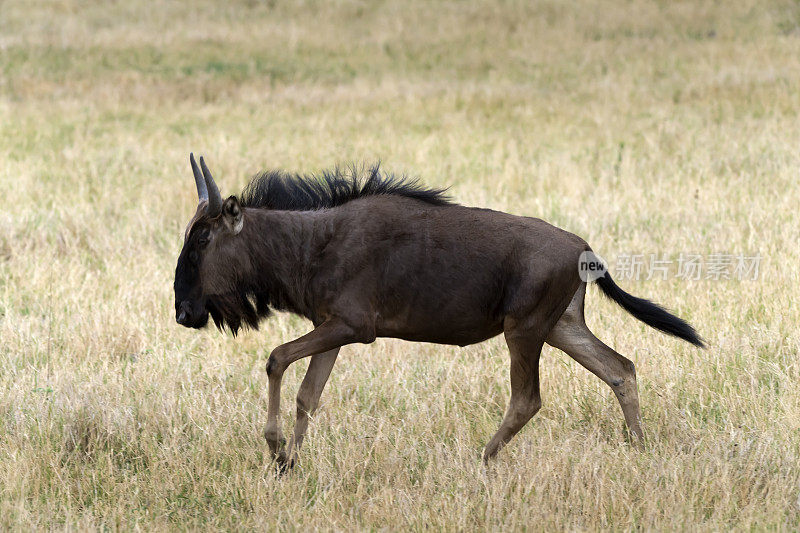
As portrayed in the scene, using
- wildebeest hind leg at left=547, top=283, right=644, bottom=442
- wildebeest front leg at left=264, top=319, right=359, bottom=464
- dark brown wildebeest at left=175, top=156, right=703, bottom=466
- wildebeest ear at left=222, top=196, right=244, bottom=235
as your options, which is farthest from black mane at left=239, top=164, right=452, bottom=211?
wildebeest hind leg at left=547, top=283, right=644, bottom=442

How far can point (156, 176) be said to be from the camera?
42.2 ft

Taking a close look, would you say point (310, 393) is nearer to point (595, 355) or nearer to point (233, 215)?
point (233, 215)

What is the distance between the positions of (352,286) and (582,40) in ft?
80.7

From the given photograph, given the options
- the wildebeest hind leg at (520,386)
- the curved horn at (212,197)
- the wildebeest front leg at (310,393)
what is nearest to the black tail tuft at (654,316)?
the wildebeest hind leg at (520,386)

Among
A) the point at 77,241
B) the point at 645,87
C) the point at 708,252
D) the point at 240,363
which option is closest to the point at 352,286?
the point at 240,363

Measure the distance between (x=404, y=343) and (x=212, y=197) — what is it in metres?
2.69

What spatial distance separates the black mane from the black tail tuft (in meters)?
1.13

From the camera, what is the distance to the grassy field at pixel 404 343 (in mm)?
4719

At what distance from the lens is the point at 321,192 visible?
17.4 feet

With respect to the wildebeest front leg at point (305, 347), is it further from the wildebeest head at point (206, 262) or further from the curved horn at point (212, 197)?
the curved horn at point (212, 197)

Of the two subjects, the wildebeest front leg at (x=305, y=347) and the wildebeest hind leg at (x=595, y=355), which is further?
the wildebeest hind leg at (x=595, y=355)

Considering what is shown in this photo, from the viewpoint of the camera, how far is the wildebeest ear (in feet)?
16.0

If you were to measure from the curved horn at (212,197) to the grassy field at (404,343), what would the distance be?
1263 millimetres

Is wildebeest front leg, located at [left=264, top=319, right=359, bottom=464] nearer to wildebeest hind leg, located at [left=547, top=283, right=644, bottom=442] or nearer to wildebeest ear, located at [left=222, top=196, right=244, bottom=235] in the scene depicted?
wildebeest ear, located at [left=222, top=196, right=244, bottom=235]
